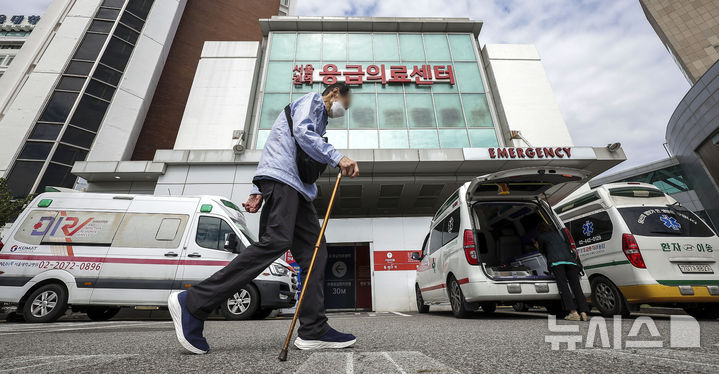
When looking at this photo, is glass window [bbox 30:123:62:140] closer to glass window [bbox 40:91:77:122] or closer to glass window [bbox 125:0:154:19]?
glass window [bbox 40:91:77:122]

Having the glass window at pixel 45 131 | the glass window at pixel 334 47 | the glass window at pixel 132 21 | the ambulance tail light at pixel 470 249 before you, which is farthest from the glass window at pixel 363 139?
→ the glass window at pixel 132 21

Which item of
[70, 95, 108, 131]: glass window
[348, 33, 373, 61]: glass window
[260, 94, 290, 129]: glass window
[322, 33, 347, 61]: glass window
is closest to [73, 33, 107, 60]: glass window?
[70, 95, 108, 131]: glass window

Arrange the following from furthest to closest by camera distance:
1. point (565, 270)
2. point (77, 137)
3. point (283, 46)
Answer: point (283, 46) < point (77, 137) < point (565, 270)

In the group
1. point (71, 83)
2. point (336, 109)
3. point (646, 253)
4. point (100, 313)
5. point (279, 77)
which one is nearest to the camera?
point (336, 109)

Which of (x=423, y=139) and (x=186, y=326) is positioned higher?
(x=423, y=139)

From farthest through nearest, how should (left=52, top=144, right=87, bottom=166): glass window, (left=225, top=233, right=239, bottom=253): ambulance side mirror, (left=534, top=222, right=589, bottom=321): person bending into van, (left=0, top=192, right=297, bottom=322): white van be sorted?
1. (left=52, top=144, right=87, bottom=166): glass window
2. (left=225, top=233, right=239, bottom=253): ambulance side mirror
3. (left=0, top=192, right=297, bottom=322): white van
4. (left=534, top=222, right=589, bottom=321): person bending into van

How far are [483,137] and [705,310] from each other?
929 centimetres

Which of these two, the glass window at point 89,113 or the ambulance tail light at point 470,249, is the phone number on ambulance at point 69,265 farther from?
the glass window at point 89,113

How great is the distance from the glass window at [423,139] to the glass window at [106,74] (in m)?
15.7

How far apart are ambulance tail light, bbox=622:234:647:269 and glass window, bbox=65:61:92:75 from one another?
21911mm

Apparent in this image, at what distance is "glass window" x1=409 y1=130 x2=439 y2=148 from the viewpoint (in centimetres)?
1260

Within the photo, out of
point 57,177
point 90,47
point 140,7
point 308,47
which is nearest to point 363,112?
point 308,47

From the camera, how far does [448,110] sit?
13.7 m

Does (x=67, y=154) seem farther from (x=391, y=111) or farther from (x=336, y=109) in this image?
(x=336, y=109)
